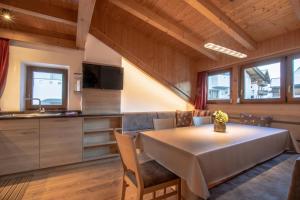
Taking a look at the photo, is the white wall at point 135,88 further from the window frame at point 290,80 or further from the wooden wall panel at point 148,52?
the window frame at point 290,80

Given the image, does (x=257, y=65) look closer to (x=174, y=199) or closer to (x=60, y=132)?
(x=174, y=199)

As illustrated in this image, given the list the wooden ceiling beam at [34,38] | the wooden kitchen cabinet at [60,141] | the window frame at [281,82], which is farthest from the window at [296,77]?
the wooden ceiling beam at [34,38]

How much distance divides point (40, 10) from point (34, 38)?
3.26ft

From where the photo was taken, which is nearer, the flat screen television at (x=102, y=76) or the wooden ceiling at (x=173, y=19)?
the wooden ceiling at (x=173, y=19)

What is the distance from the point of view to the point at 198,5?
262cm

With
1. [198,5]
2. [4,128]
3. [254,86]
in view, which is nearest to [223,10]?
[198,5]

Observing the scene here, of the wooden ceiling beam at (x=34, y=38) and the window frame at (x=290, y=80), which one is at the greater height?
the wooden ceiling beam at (x=34, y=38)

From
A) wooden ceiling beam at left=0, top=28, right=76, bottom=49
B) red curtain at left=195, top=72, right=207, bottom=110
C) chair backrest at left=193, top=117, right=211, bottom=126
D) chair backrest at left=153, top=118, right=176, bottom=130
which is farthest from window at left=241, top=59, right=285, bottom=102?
wooden ceiling beam at left=0, top=28, right=76, bottom=49

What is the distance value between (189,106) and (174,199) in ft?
12.3

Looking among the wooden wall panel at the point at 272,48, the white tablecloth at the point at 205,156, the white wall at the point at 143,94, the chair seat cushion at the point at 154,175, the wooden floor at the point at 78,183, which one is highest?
the wooden wall panel at the point at 272,48

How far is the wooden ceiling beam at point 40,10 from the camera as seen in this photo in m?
2.24

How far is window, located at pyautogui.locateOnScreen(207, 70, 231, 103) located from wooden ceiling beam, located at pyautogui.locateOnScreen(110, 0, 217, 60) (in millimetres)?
1103

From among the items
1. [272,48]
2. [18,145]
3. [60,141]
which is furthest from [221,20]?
[18,145]

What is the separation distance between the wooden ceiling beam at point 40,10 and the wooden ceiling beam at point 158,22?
3.09 feet
